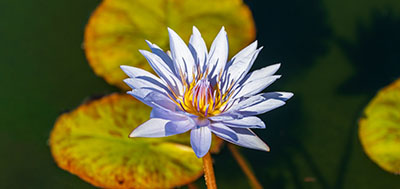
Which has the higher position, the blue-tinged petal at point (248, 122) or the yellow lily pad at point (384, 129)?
the blue-tinged petal at point (248, 122)

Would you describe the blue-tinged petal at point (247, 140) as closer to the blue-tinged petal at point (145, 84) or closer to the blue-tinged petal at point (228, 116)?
the blue-tinged petal at point (228, 116)

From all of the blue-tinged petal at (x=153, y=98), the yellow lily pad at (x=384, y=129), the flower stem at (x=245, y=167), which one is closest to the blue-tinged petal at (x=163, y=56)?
the blue-tinged petal at (x=153, y=98)

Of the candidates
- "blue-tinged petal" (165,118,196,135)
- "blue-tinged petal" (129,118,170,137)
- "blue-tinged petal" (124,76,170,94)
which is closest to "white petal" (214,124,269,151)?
"blue-tinged petal" (165,118,196,135)

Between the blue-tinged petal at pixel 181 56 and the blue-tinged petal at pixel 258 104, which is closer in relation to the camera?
the blue-tinged petal at pixel 258 104

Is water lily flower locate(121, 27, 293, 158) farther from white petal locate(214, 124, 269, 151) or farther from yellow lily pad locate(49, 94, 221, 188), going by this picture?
yellow lily pad locate(49, 94, 221, 188)

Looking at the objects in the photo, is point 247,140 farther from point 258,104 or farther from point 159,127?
point 159,127

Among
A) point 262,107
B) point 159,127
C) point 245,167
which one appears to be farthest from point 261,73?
point 245,167
